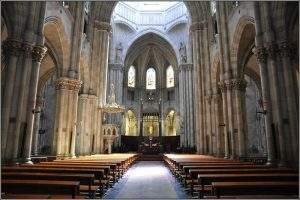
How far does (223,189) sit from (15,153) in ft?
29.3

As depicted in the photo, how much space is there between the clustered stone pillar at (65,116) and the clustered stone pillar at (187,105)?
1785cm

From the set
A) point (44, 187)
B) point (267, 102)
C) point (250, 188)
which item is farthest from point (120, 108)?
point (250, 188)

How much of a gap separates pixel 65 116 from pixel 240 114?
37.8ft

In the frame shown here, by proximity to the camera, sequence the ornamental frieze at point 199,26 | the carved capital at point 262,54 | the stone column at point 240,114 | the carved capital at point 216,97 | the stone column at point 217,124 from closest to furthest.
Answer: the carved capital at point 262,54 → the stone column at point 240,114 → the stone column at point 217,124 → the carved capital at point 216,97 → the ornamental frieze at point 199,26

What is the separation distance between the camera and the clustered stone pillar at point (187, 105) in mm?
34031

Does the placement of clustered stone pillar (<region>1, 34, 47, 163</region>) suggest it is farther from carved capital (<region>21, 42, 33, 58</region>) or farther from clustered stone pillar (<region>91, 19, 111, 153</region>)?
clustered stone pillar (<region>91, 19, 111, 153</region>)

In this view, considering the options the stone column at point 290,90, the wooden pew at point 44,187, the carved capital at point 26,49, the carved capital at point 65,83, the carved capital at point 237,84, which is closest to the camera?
the wooden pew at point 44,187

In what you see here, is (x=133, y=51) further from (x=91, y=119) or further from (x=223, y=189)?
(x=223, y=189)

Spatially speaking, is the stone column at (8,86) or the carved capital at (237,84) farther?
the carved capital at (237,84)

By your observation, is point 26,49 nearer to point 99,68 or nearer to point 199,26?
point 99,68

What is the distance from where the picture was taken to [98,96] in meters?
26.4

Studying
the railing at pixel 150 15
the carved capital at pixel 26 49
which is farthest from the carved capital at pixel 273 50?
the railing at pixel 150 15

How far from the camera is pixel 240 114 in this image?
17297 mm

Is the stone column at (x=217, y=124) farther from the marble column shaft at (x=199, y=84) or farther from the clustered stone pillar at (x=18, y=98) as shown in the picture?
the clustered stone pillar at (x=18, y=98)
